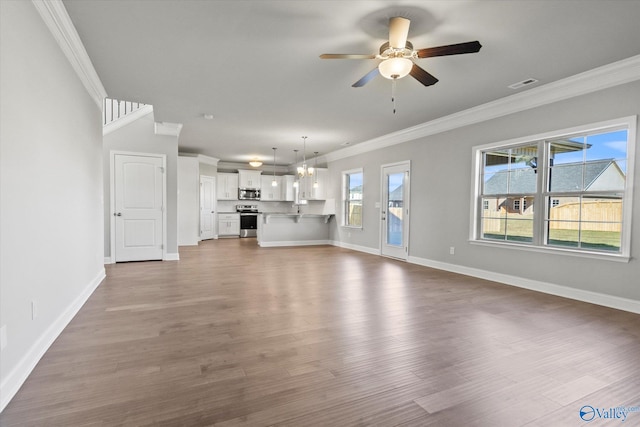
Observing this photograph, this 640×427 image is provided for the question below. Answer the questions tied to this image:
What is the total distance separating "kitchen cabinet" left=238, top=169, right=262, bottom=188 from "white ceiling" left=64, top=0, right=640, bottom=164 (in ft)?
19.3

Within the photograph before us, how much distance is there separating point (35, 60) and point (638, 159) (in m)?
5.49

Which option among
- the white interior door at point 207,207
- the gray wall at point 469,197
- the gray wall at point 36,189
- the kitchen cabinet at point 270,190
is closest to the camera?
the gray wall at point 36,189

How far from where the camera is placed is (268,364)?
2.20 m

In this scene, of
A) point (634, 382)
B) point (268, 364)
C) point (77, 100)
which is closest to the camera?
point (634, 382)

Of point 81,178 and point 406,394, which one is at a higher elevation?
point 81,178

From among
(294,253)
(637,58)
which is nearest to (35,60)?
(637,58)

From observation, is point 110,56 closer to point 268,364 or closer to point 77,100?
point 77,100

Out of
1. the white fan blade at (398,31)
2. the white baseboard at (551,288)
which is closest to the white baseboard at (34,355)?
the white fan blade at (398,31)

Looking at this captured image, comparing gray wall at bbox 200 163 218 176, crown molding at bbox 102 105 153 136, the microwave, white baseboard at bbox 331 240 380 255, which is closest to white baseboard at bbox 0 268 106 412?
crown molding at bbox 102 105 153 136

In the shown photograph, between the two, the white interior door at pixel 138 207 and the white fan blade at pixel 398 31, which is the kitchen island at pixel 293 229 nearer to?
the white interior door at pixel 138 207

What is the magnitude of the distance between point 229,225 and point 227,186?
1.36 meters

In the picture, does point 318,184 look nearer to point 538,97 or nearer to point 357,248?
point 357,248

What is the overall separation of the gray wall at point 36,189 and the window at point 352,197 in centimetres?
596

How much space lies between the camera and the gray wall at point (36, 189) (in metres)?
1.82
